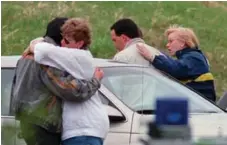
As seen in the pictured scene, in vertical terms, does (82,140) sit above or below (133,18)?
below

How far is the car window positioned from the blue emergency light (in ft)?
11.6

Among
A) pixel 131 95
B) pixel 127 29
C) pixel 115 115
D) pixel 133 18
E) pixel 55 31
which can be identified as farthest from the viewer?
pixel 133 18

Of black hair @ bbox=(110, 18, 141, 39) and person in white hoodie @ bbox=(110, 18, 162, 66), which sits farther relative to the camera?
black hair @ bbox=(110, 18, 141, 39)

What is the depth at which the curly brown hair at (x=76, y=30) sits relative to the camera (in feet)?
14.8

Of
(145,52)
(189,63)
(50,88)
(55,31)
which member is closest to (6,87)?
(55,31)

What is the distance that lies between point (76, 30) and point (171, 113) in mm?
2982

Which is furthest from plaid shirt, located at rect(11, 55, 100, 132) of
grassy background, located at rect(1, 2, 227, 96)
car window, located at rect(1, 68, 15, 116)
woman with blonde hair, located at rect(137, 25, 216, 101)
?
grassy background, located at rect(1, 2, 227, 96)

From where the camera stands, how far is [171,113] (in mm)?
1573

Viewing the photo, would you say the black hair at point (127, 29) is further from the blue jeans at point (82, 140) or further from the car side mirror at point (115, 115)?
the blue jeans at point (82, 140)

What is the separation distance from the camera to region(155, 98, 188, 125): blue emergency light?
157 centimetres

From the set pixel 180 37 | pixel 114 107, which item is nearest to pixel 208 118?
pixel 114 107

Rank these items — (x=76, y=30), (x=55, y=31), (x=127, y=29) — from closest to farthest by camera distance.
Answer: (x=76, y=30), (x=55, y=31), (x=127, y=29)

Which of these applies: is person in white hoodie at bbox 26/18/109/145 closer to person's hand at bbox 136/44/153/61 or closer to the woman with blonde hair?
person's hand at bbox 136/44/153/61

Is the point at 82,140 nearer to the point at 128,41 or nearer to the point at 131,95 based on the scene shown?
the point at 131,95
